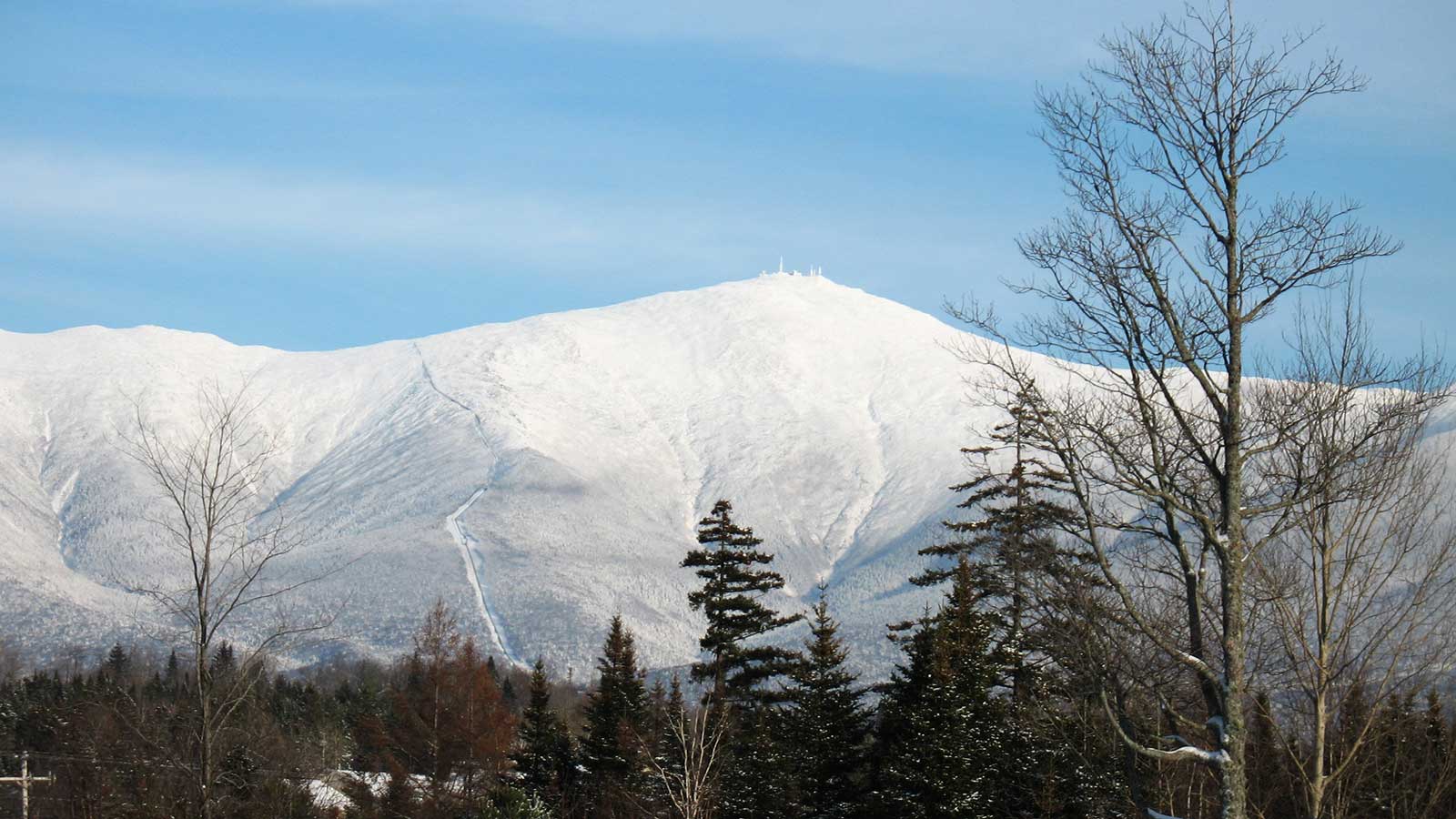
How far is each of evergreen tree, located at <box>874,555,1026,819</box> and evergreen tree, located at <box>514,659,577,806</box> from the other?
15.5 metres

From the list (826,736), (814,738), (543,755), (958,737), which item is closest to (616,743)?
(543,755)

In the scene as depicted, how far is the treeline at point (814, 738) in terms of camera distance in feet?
66.1

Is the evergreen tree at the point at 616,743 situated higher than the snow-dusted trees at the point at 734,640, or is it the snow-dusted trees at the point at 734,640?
the snow-dusted trees at the point at 734,640

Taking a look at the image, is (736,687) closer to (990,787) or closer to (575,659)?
(990,787)

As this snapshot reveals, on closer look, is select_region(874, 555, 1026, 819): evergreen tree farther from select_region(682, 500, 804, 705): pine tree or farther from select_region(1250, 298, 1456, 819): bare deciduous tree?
select_region(1250, 298, 1456, 819): bare deciduous tree

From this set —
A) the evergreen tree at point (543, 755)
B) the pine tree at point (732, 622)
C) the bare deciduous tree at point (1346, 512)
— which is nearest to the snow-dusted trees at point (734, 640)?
the pine tree at point (732, 622)

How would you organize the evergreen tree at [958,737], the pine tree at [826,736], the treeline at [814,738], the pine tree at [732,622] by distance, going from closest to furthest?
the treeline at [814,738] → the evergreen tree at [958,737] → the pine tree at [826,736] → the pine tree at [732,622]

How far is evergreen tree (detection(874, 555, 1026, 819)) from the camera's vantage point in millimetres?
31031

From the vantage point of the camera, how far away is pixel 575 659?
16138 cm

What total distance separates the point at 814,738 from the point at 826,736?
0.32 meters

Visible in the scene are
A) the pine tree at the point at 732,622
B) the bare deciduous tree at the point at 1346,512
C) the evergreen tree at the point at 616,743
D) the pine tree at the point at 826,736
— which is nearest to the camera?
the bare deciduous tree at the point at 1346,512

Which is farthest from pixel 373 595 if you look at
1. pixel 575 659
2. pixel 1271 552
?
pixel 1271 552

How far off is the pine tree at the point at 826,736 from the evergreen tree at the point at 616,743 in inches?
266

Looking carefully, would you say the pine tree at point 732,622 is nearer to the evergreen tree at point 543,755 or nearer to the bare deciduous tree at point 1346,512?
the evergreen tree at point 543,755
